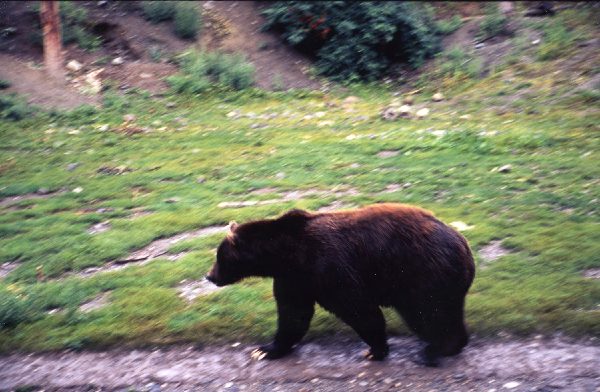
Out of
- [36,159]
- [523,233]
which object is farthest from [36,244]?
[523,233]

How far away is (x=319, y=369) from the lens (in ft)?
18.9

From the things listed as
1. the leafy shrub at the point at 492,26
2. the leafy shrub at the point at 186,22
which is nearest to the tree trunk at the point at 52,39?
the leafy shrub at the point at 186,22

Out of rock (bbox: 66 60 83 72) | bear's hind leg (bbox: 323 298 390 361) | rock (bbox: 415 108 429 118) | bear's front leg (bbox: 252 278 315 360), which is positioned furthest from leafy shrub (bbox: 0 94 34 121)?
bear's hind leg (bbox: 323 298 390 361)

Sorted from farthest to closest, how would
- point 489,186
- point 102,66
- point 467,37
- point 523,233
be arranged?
point 467,37
point 102,66
point 489,186
point 523,233

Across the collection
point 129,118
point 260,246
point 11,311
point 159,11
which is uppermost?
point 260,246

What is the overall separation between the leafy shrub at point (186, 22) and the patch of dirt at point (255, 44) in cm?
41

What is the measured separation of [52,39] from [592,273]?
15609 millimetres

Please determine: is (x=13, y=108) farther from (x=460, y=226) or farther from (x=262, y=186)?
(x=460, y=226)

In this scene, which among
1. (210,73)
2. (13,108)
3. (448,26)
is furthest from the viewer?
(448,26)

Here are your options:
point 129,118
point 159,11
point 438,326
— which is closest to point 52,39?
point 129,118

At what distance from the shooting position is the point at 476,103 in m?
15.6

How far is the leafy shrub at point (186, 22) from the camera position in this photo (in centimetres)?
2064

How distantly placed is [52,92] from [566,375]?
15.6 meters

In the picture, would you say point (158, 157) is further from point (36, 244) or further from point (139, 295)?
point (139, 295)
